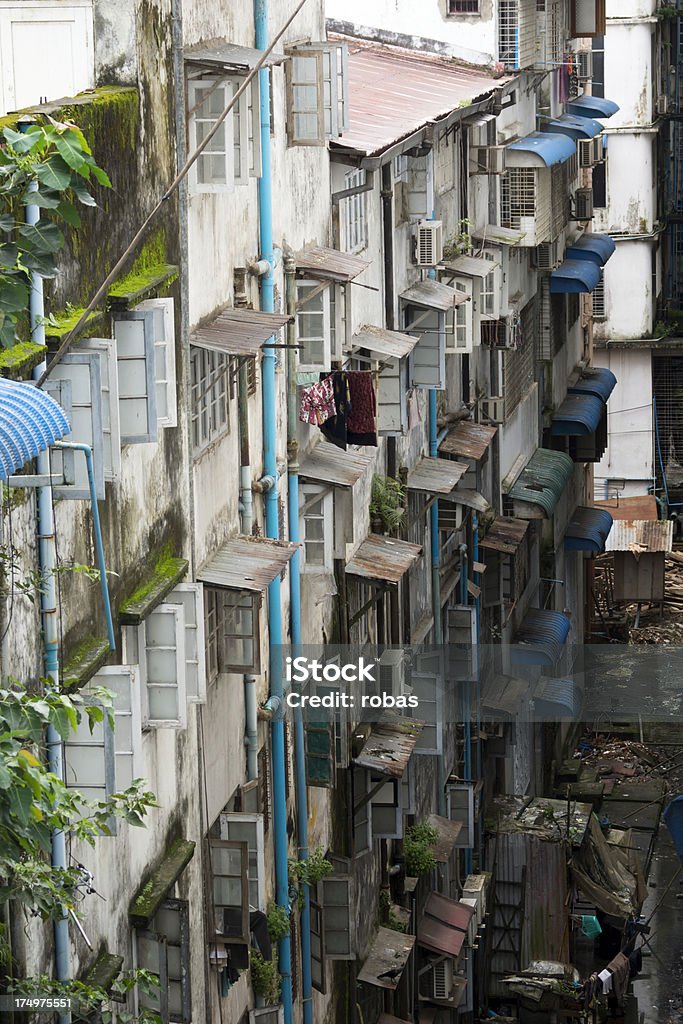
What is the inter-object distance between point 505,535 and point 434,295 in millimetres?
6763

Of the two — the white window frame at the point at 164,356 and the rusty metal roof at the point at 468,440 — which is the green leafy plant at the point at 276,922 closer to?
the white window frame at the point at 164,356

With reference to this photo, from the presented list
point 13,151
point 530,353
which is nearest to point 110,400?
point 13,151

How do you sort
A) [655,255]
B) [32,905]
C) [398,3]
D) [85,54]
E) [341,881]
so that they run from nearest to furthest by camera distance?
[32,905] < [85,54] < [341,881] < [398,3] < [655,255]

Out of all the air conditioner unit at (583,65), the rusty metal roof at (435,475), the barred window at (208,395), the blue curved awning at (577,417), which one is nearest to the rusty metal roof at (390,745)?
the rusty metal roof at (435,475)

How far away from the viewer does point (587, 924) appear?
27062 millimetres

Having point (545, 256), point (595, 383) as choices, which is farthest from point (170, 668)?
point (595, 383)

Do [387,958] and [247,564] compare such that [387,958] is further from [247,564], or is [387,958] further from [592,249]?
[592,249]

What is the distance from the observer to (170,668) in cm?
1250

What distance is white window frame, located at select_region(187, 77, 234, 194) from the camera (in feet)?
44.4

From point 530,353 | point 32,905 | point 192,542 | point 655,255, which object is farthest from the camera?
point 655,255

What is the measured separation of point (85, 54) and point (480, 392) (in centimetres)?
1558

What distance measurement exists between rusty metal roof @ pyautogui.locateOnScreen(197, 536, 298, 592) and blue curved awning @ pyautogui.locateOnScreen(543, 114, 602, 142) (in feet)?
57.2

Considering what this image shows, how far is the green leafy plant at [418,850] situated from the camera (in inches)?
866

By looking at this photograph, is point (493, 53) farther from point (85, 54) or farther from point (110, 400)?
point (110, 400)
